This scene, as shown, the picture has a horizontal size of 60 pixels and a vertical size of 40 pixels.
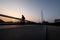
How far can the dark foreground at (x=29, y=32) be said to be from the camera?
171 inches

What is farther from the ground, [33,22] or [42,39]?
[33,22]

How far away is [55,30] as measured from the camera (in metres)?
4.30

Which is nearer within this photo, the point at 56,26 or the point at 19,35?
the point at 56,26

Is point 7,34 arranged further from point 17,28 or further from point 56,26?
point 56,26

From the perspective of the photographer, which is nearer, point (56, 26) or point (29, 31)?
point (56, 26)

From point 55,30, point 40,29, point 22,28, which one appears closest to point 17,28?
point 22,28

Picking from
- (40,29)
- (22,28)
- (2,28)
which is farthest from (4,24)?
(40,29)

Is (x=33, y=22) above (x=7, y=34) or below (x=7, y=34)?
above

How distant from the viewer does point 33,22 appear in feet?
14.7

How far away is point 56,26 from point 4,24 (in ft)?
3.72

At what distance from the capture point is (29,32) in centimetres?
455

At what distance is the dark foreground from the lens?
14.3 feet

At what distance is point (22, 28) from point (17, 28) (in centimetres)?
13

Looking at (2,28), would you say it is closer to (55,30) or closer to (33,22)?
(33,22)
